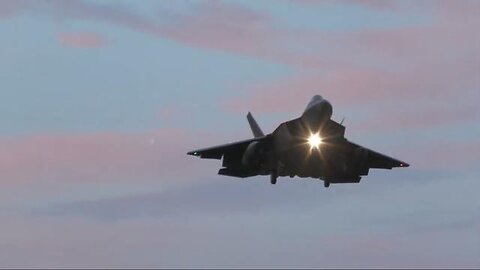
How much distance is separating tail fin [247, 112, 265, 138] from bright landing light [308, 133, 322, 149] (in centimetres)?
1363

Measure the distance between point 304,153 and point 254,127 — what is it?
1478 cm

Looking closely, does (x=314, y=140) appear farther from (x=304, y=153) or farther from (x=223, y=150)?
(x=223, y=150)

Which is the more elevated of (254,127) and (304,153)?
(254,127)

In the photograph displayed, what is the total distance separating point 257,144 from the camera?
422 feet

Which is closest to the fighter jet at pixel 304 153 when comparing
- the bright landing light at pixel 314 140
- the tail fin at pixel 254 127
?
the bright landing light at pixel 314 140

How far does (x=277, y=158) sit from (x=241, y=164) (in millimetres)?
5649

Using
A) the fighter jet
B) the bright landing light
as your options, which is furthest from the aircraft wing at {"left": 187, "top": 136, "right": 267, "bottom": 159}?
the bright landing light

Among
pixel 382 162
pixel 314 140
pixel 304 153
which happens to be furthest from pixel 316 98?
pixel 382 162

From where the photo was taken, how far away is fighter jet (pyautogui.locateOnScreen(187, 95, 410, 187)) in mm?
123625

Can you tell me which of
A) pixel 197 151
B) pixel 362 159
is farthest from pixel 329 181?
pixel 197 151

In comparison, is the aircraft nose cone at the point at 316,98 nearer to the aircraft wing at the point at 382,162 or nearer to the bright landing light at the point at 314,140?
the bright landing light at the point at 314,140

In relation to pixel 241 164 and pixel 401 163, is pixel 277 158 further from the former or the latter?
pixel 401 163

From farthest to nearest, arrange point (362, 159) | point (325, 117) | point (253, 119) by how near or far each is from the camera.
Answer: point (253, 119), point (362, 159), point (325, 117)

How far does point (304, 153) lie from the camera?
12650 centimetres
